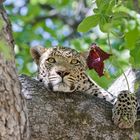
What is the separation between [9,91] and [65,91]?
4.56 ft

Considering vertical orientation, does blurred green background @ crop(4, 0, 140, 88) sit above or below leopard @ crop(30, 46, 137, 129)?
above

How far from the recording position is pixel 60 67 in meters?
4.96

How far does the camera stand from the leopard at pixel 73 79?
4.25m

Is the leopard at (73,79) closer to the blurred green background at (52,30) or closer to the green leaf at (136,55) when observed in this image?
the green leaf at (136,55)

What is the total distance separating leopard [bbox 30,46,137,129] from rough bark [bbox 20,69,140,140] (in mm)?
73

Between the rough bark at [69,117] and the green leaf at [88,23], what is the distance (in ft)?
2.34

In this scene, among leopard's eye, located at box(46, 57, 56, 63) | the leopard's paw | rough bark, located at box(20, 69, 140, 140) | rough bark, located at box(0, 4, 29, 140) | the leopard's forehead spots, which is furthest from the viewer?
the leopard's forehead spots

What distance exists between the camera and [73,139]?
4012 millimetres

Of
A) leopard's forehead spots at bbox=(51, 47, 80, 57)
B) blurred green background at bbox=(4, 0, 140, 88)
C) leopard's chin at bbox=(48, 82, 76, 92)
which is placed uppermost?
blurred green background at bbox=(4, 0, 140, 88)

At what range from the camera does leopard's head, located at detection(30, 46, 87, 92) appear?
4.68 m

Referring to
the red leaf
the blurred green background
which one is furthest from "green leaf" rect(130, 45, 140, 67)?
the blurred green background

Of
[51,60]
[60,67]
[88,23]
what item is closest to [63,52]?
[51,60]

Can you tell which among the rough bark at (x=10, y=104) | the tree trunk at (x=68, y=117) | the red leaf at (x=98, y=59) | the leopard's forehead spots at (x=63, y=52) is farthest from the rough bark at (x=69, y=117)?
the leopard's forehead spots at (x=63, y=52)

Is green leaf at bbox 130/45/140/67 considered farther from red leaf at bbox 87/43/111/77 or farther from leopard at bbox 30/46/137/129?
leopard at bbox 30/46/137/129
